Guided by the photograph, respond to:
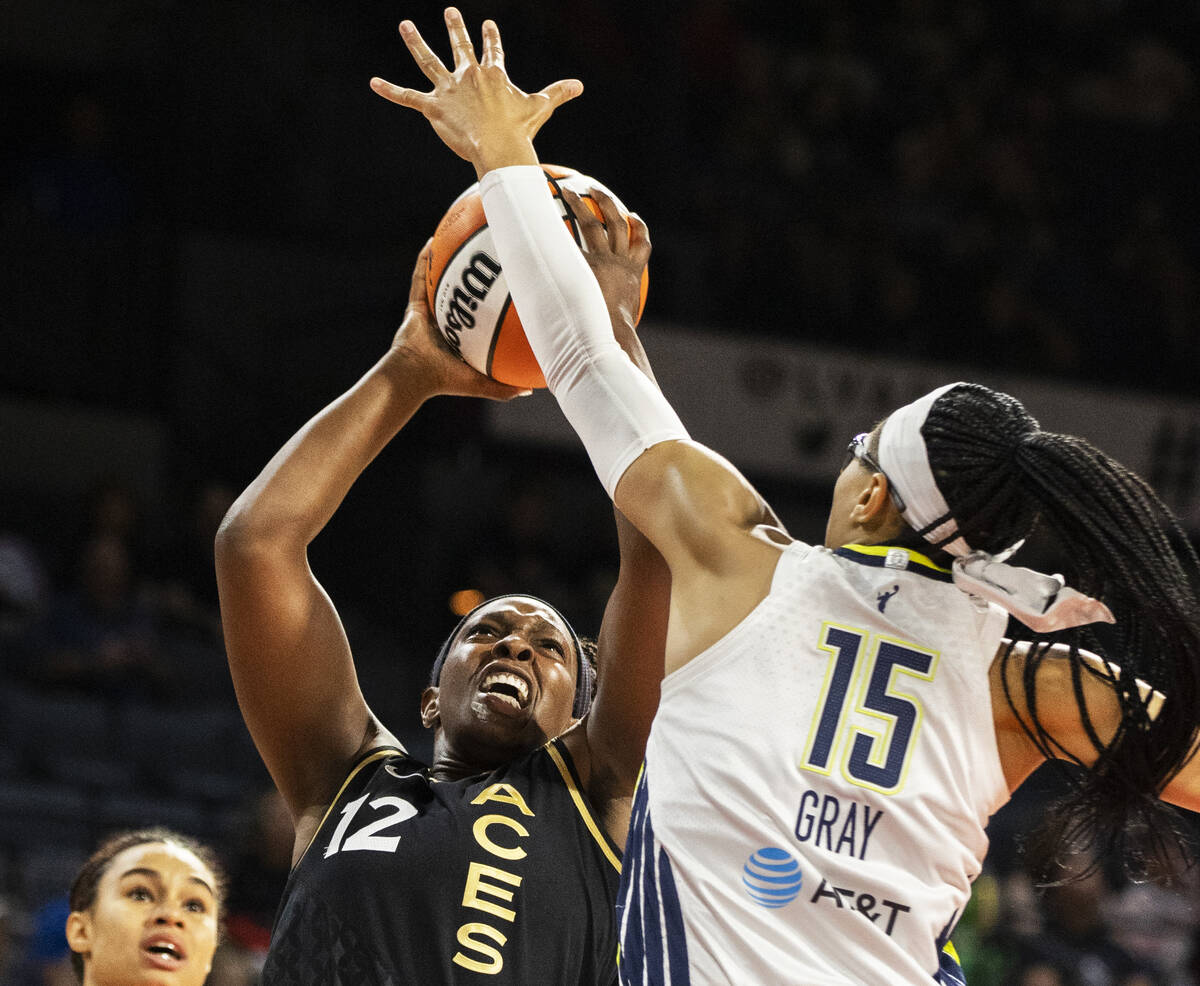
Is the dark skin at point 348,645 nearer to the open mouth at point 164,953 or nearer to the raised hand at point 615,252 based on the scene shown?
the raised hand at point 615,252

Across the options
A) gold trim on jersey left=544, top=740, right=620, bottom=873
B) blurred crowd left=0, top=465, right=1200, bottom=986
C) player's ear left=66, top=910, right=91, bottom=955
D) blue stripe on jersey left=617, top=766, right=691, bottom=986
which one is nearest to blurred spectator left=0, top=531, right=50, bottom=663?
blurred crowd left=0, top=465, right=1200, bottom=986

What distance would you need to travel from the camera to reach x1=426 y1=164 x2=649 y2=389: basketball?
2.65 metres

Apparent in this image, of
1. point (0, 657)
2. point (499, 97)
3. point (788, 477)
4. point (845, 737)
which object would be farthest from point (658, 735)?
point (788, 477)

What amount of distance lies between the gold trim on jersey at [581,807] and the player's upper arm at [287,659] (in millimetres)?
377

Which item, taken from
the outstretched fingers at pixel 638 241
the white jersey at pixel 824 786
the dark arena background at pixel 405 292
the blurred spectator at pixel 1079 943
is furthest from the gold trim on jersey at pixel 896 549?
the dark arena background at pixel 405 292

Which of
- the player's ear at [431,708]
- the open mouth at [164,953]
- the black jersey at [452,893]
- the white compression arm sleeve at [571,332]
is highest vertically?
the white compression arm sleeve at [571,332]

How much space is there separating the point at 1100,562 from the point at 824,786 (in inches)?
16.7

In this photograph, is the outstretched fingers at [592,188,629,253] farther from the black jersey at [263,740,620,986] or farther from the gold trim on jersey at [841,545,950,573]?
the black jersey at [263,740,620,986]

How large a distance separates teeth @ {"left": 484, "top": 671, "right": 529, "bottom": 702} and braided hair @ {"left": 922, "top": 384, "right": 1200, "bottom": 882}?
1.16 meters

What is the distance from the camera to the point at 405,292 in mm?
8383

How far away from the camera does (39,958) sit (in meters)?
4.98

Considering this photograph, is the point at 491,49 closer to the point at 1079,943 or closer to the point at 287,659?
the point at 287,659

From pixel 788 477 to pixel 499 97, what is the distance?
20.5 feet

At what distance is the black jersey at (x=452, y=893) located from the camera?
8.19 ft
